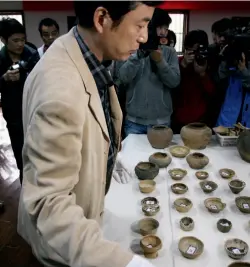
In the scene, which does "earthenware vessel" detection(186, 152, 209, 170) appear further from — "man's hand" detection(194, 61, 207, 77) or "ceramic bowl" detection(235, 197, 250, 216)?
"man's hand" detection(194, 61, 207, 77)

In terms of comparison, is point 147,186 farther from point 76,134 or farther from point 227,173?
point 76,134

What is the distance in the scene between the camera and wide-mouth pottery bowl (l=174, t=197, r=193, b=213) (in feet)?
4.85

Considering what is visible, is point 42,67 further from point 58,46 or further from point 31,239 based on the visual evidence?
point 31,239

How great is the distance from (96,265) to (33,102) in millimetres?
394

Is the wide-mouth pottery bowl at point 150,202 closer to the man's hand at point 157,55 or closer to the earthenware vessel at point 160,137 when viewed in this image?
the earthenware vessel at point 160,137

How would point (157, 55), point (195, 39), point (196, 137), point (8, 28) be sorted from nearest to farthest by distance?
point (196, 137)
point (157, 55)
point (195, 39)
point (8, 28)

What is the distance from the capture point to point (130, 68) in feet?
7.78

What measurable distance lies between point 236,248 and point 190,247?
18cm

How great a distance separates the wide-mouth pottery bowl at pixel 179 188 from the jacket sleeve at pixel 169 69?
969mm

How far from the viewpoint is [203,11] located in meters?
6.27

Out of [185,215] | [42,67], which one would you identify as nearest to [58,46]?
[42,67]

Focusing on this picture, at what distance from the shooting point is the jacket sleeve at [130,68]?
7.77 feet

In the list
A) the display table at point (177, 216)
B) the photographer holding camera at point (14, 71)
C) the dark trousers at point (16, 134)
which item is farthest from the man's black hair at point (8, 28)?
the display table at point (177, 216)

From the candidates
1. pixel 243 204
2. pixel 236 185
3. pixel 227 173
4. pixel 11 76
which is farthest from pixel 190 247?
pixel 11 76
